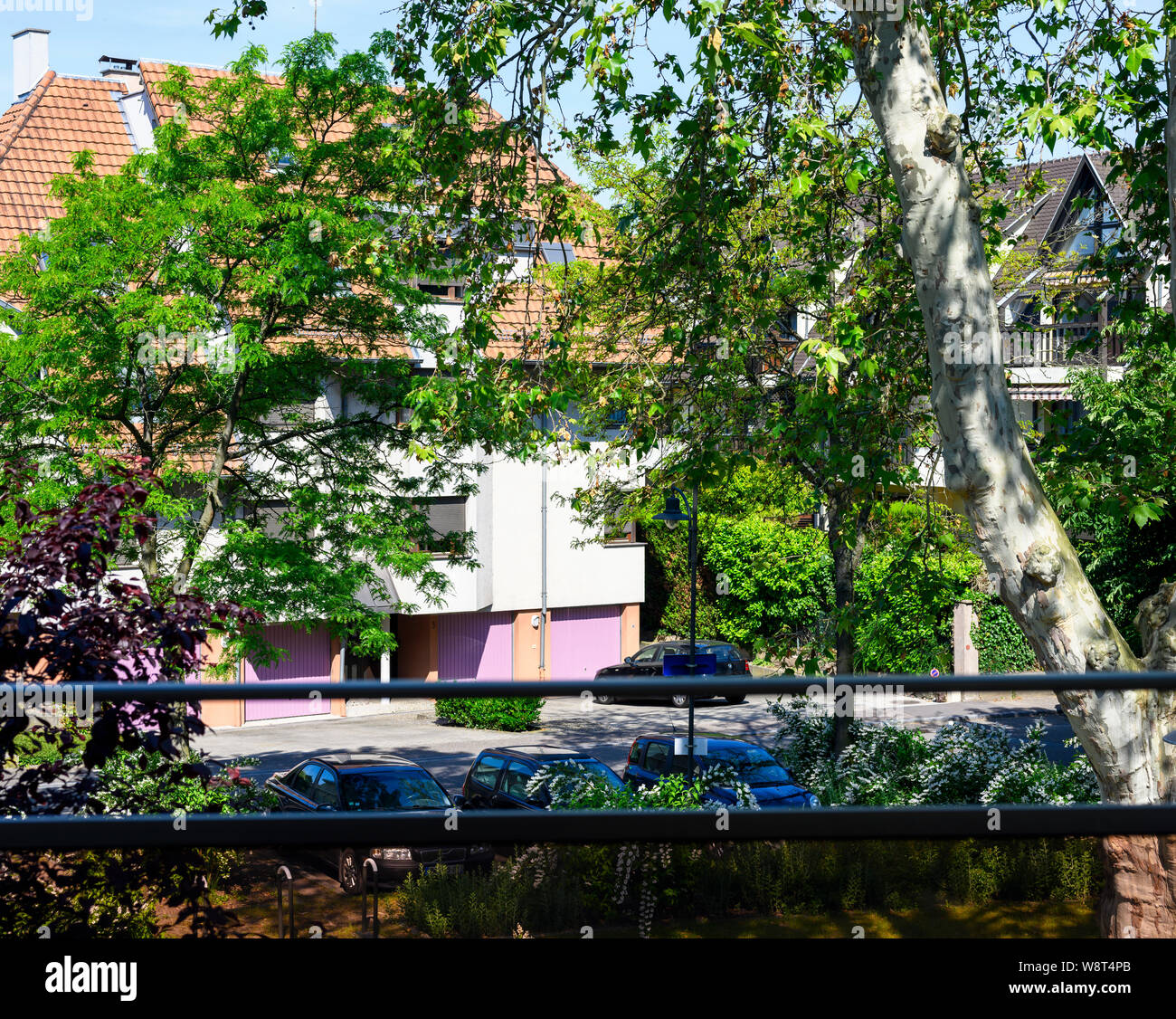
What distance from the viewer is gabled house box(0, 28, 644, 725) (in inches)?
1003

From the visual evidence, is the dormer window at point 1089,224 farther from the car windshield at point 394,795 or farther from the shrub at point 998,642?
the shrub at point 998,642

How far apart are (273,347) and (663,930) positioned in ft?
45.7

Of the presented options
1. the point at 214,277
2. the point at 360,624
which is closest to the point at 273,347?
the point at 214,277

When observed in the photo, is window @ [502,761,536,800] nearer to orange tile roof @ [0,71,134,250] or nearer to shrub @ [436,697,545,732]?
shrub @ [436,697,545,732]

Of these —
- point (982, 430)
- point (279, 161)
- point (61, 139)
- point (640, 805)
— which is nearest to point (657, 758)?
point (640, 805)

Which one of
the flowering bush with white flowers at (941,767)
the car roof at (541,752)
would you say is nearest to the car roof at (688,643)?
the flowering bush with white flowers at (941,767)

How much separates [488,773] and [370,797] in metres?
0.40

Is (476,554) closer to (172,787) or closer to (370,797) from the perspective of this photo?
(172,787)

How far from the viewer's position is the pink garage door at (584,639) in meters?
32.2

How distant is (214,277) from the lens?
14625 mm

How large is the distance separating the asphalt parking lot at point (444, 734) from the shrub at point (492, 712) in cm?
4

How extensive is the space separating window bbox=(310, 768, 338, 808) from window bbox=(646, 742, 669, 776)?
1009 mm

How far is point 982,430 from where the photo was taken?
252 inches
